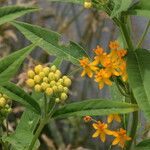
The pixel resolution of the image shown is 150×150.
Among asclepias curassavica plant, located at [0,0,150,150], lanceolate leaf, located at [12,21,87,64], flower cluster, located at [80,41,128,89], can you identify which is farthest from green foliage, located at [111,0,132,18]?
lanceolate leaf, located at [12,21,87,64]

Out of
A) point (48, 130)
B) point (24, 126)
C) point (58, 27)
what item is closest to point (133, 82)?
point (24, 126)

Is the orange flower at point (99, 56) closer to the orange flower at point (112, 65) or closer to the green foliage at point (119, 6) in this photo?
the orange flower at point (112, 65)

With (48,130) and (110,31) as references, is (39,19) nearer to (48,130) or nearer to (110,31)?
(110,31)

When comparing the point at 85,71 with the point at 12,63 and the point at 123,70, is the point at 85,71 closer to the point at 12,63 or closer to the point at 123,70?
the point at 123,70

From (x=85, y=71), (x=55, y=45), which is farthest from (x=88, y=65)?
(x=55, y=45)

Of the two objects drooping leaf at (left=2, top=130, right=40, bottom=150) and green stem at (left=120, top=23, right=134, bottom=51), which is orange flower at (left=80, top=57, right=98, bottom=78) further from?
drooping leaf at (left=2, top=130, right=40, bottom=150)

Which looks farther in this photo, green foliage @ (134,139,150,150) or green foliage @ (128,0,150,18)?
green foliage @ (134,139,150,150)
